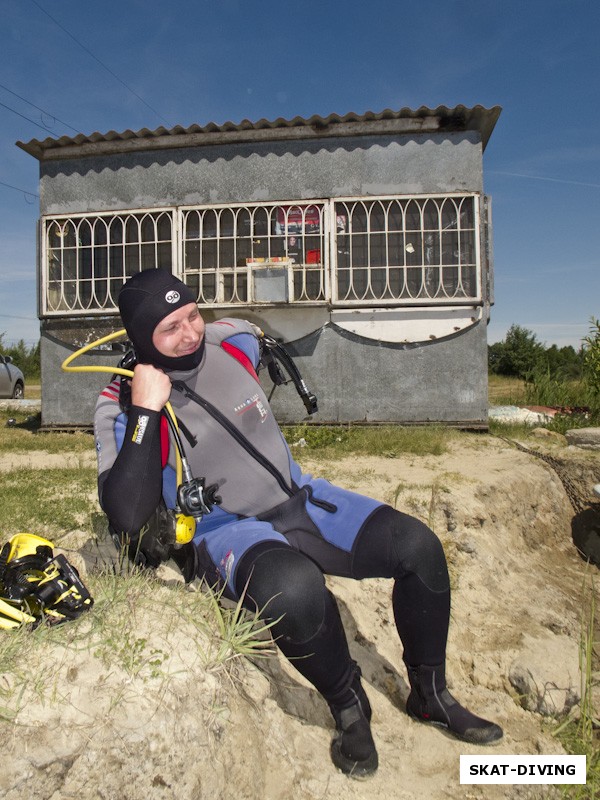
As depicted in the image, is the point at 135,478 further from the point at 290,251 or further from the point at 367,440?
the point at 290,251

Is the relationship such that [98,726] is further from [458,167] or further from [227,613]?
[458,167]

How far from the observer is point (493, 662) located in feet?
11.2

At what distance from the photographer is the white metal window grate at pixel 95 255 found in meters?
7.69

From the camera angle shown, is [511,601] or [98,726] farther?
[511,601]

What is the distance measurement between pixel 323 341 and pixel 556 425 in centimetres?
311

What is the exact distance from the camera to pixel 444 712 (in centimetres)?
241

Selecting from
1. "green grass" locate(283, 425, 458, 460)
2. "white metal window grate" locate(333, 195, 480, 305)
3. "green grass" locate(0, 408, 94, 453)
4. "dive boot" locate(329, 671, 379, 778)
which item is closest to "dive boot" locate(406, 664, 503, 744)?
"dive boot" locate(329, 671, 379, 778)

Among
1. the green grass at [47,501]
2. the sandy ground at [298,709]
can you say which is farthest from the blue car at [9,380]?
the sandy ground at [298,709]

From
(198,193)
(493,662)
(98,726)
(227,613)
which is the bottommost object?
(493,662)

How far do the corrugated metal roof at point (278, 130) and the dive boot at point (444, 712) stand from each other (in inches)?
247

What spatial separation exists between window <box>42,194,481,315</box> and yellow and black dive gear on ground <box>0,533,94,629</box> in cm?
509

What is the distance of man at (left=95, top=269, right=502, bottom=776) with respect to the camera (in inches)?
84.7

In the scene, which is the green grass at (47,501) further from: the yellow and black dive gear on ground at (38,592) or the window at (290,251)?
the window at (290,251)

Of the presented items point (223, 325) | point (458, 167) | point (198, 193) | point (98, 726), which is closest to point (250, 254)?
point (198, 193)
